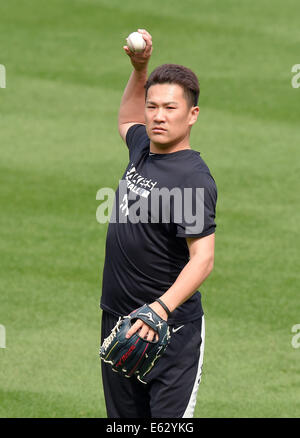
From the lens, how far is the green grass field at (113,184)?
20.3 ft

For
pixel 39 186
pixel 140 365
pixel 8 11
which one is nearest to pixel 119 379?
pixel 140 365

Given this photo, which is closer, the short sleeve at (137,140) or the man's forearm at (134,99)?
the short sleeve at (137,140)

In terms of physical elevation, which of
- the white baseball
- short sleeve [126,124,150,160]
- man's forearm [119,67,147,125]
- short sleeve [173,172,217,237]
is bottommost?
short sleeve [173,172,217,237]

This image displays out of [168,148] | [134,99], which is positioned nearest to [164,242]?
[168,148]

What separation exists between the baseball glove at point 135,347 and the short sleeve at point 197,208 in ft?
1.29

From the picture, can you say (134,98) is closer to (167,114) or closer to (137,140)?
(137,140)

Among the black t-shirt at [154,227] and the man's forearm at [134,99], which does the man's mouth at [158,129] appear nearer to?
the black t-shirt at [154,227]

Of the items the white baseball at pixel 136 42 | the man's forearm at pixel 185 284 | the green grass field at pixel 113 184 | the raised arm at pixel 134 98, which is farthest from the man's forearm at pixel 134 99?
the green grass field at pixel 113 184

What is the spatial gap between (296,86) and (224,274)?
198 inches

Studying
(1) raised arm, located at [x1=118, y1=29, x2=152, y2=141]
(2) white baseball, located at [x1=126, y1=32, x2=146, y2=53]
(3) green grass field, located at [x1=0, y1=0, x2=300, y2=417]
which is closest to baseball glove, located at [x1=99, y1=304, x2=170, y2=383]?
(1) raised arm, located at [x1=118, y1=29, x2=152, y2=141]

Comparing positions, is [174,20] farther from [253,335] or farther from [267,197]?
[253,335]

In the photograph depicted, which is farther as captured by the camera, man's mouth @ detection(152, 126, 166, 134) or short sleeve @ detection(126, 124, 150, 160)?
short sleeve @ detection(126, 124, 150, 160)

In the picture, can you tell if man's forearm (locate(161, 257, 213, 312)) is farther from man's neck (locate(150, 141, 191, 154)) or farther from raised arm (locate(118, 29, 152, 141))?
raised arm (locate(118, 29, 152, 141))

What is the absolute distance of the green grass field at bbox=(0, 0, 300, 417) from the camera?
20.3ft
